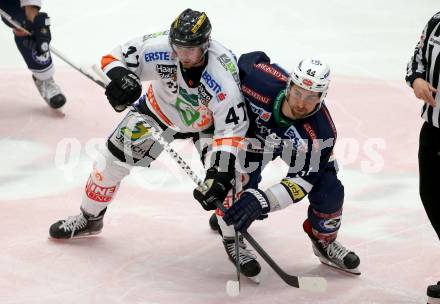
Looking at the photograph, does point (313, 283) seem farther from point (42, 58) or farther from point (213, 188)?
point (42, 58)

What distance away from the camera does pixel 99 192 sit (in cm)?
398

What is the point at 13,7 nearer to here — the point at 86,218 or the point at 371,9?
the point at 86,218

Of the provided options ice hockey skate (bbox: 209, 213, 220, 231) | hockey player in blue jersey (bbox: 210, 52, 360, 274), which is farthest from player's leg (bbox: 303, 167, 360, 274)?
ice hockey skate (bbox: 209, 213, 220, 231)

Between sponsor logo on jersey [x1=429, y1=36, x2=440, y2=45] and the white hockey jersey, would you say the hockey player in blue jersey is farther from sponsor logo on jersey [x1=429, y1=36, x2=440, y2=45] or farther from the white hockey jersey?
sponsor logo on jersey [x1=429, y1=36, x2=440, y2=45]

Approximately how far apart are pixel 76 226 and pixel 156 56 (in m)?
0.94

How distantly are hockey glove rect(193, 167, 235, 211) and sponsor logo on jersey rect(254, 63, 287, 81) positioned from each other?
1.59 ft

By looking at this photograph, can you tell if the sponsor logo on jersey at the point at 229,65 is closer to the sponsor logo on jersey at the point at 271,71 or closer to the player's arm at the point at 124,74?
the sponsor logo on jersey at the point at 271,71

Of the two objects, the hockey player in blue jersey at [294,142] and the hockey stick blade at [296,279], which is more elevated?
the hockey player in blue jersey at [294,142]

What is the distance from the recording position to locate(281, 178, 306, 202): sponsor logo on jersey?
11.6ft

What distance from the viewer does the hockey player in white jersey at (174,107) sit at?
352 cm

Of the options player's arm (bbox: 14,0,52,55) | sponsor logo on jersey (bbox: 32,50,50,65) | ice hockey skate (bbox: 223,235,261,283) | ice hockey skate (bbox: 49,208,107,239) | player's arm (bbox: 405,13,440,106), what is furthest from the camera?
sponsor logo on jersey (bbox: 32,50,50,65)

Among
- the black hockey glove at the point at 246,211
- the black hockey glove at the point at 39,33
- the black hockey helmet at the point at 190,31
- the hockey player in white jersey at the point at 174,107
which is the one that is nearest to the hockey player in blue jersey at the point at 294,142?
the black hockey glove at the point at 246,211

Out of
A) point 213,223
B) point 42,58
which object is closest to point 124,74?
point 213,223

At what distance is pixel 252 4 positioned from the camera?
782cm
